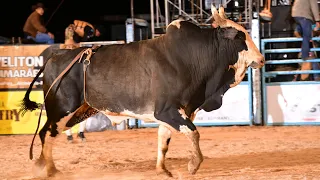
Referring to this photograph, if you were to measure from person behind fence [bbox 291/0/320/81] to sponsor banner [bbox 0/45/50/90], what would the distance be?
507 cm

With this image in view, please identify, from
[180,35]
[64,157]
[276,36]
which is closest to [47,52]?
[64,157]

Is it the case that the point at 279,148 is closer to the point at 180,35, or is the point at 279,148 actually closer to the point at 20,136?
the point at 180,35

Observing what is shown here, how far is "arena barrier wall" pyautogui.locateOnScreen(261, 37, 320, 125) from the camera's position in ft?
44.2

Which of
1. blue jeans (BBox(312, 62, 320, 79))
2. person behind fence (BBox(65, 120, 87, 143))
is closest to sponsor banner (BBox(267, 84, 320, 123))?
blue jeans (BBox(312, 62, 320, 79))

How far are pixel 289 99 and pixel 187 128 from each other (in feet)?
20.7

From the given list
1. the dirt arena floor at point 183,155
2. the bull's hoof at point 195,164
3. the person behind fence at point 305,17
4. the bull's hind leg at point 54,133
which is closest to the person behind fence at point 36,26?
the dirt arena floor at point 183,155

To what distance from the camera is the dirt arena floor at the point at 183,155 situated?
324 inches

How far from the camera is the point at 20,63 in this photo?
535 inches

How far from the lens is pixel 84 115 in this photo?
28.8 feet

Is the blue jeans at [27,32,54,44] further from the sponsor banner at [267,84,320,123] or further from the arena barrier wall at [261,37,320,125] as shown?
the sponsor banner at [267,84,320,123]

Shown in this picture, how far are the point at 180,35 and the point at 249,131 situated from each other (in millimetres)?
5254

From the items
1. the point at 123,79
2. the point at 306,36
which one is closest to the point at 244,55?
the point at 123,79

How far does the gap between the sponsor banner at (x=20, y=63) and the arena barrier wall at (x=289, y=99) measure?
454 centimetres

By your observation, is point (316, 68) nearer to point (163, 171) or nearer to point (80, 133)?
point (80, 133)
